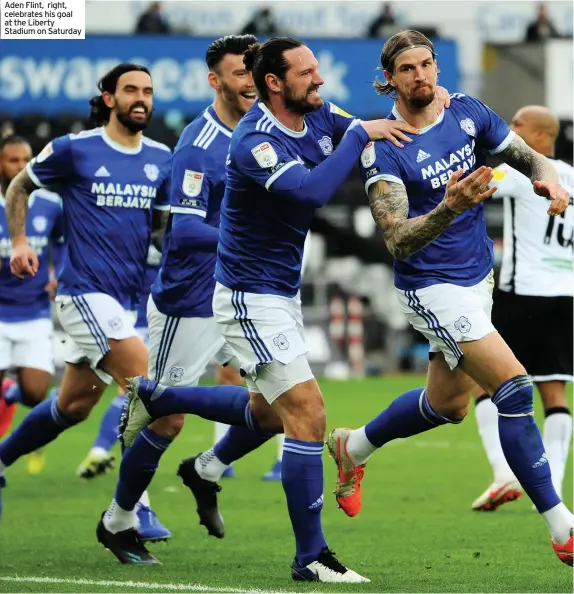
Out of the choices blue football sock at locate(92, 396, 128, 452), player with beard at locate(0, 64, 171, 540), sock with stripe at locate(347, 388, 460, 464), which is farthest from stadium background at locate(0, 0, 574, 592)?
player with beard at locate(0, 64, 171, 540)

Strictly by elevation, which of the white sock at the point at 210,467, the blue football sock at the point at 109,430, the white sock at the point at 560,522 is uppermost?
the white sock at the point at 560,522

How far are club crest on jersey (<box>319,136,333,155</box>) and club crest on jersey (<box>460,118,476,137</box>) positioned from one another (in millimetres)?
645

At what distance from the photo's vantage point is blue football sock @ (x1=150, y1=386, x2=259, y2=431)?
6.89 meters

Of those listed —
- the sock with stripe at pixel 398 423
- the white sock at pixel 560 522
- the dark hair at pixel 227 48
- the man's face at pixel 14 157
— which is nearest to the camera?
the white sock at pixel 560 522

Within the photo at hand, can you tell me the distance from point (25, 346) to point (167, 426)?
3.98m

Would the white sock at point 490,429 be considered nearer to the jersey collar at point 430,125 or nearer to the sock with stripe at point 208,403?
the sock with stripe at point 208,403

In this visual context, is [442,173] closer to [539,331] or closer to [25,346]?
[539,331]

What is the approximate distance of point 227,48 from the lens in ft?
25.3

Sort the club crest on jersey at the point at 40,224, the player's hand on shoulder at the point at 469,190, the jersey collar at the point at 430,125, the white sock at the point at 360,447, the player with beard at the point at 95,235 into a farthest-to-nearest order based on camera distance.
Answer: the club crest on jersey at the point at 40,224, the player with beard at the point at 95,235, the white sock at the point at 360,447, the jersey collar at the point at 430,125, the player's hand on shoulder at the point at 469,190

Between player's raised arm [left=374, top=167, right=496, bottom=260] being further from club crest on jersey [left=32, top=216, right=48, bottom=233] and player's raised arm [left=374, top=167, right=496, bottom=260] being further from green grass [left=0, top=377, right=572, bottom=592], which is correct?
club crest on jersey [left=32, top=216, right=48, bottom=233]

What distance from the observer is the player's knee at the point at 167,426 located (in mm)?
7371

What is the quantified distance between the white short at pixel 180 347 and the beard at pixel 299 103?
1727 millimetres

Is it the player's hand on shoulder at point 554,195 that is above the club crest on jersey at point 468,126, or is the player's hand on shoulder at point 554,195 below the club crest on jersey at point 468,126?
below

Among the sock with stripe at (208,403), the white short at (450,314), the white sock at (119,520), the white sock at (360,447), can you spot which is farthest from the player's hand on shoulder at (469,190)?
the white sock at (119,520)
